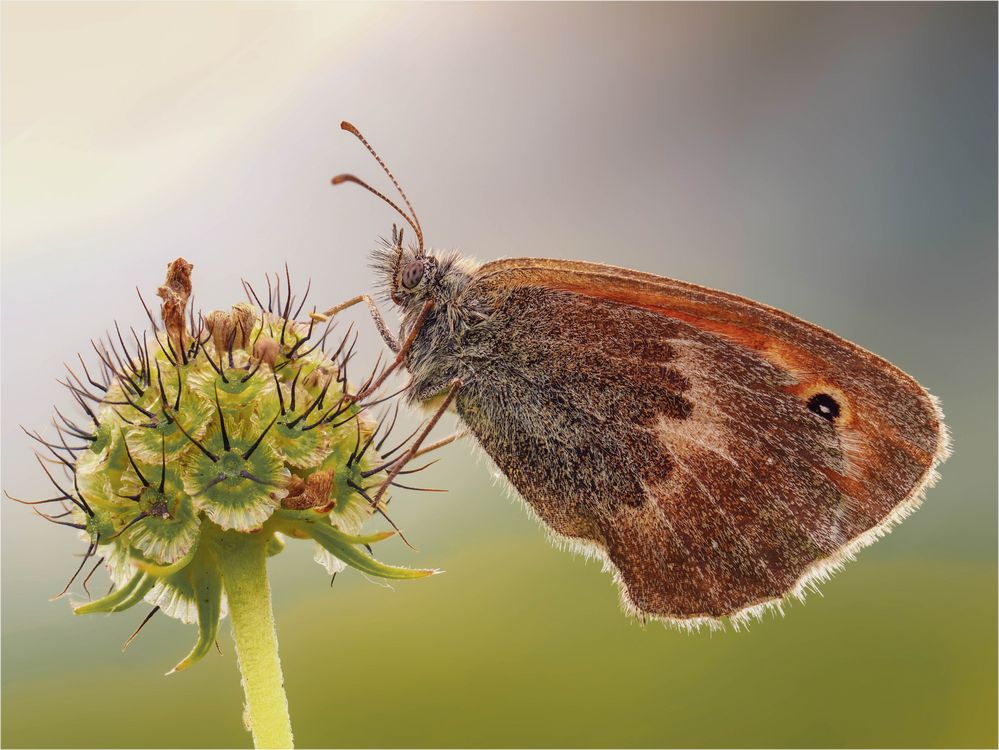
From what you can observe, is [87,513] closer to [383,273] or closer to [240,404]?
[240,404]

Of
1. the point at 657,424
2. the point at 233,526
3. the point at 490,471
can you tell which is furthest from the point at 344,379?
the point at 657,424

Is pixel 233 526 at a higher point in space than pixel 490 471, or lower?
lower

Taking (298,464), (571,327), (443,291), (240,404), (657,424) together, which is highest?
(443,291)

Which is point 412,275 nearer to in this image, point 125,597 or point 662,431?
point 662,431

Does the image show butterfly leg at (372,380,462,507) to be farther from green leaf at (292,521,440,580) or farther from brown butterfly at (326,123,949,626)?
green leaf at (292,521,440,580)

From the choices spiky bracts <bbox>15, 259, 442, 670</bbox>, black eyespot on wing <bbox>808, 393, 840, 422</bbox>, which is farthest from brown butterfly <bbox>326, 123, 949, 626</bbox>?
spiky bracts <bbox>15, 259, 442, 670</bbox>

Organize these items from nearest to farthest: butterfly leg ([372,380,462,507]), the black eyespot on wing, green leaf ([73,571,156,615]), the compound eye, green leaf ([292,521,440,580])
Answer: green leaf ([73,571,156,615]) < green leaf ([292,521,440,580]) < butterfly leg ([372,380,462,507]) < the black eyespot on wing < the compound eye
